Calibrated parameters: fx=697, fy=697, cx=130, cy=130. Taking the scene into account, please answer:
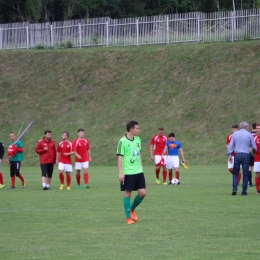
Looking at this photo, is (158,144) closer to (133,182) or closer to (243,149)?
(243,149)

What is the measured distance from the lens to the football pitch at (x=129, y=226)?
33.4 feet

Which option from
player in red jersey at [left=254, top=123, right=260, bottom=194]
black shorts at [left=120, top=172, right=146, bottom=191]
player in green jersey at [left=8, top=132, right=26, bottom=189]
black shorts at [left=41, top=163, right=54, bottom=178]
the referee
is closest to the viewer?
black shorts at [left=120, top=172, right=146, bottom=191]

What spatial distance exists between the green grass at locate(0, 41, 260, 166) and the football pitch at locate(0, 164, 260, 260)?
1895cm

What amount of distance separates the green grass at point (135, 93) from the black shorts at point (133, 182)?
944 inches

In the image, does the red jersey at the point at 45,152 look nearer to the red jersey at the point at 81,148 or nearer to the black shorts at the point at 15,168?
the red jersey at the point at 81,148

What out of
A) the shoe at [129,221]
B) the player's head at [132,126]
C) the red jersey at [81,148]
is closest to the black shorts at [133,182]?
the shoe at [129,221]

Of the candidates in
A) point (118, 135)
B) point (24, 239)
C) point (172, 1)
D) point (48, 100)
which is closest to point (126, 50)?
point (48, 100)

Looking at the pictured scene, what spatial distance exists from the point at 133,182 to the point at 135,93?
32895 mm

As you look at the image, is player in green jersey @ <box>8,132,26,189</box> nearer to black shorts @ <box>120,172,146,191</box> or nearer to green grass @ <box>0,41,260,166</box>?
black shorts @ <box>120,172,146,191</box>

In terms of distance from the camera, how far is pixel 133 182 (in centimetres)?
1373

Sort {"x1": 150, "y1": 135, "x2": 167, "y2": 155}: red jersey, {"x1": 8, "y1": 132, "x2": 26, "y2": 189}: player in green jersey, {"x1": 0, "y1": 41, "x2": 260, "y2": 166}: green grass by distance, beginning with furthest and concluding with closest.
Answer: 1. {"x1": 0, "y1": 41, "x2": 260, "y2": 166}: green grass
2. {"x1": 150, "y1": 135, "x2": 167, "y2": 155}: red jersey
3. {"x1": 8, "y1": 132, "x2": 26, "y2": 189}: player in green jersey

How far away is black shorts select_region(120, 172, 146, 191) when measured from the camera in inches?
540

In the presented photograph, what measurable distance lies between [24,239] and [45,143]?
1171 cm

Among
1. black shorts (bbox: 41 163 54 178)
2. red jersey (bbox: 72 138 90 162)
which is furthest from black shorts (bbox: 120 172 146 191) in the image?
red jersey (bbox: 72 138 90 162)
